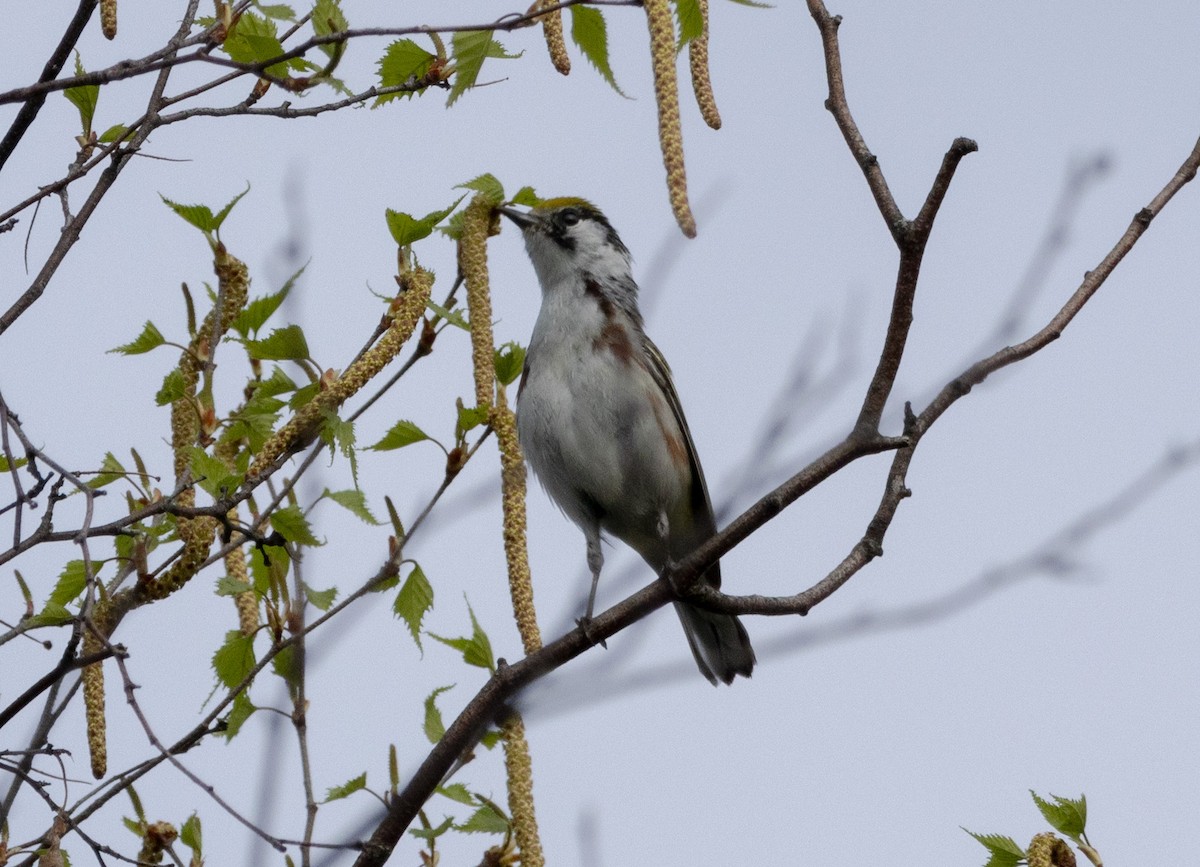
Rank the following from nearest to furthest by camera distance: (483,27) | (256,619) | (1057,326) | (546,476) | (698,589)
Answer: (483,27) → (1057,326) → (256,619) → (698,589) → (546,476)

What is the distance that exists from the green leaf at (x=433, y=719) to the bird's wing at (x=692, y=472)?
8.00ft

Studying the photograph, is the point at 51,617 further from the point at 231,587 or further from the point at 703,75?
the point at 703,75

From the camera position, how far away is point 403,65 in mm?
3529

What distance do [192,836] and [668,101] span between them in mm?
2293

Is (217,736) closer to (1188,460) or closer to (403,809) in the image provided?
(403,809)

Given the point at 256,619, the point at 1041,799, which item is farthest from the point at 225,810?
the point at 1041,799

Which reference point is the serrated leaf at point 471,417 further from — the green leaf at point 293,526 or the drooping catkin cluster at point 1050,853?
the drooping catkin cluster at point 1050,853

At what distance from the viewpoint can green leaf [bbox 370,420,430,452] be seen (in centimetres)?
393

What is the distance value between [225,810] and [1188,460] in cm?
246

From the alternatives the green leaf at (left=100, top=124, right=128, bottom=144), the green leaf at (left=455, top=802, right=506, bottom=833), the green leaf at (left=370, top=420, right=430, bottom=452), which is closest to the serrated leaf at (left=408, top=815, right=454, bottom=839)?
the green leaf at (left=455, top=802, right=506, bottom=833)

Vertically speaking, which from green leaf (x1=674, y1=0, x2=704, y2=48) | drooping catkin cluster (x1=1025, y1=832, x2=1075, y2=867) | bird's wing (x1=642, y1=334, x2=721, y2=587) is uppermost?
bird's wing (x1=642, y1=334, x2=721, y2=587)

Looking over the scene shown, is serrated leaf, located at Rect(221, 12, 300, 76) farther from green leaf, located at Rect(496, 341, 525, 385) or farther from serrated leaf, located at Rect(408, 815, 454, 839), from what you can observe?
serrated leaf, located at Rect(408, 815, 454, 839)

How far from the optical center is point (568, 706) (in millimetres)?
3213

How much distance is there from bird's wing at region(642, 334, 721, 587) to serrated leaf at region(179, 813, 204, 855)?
3.07 m
